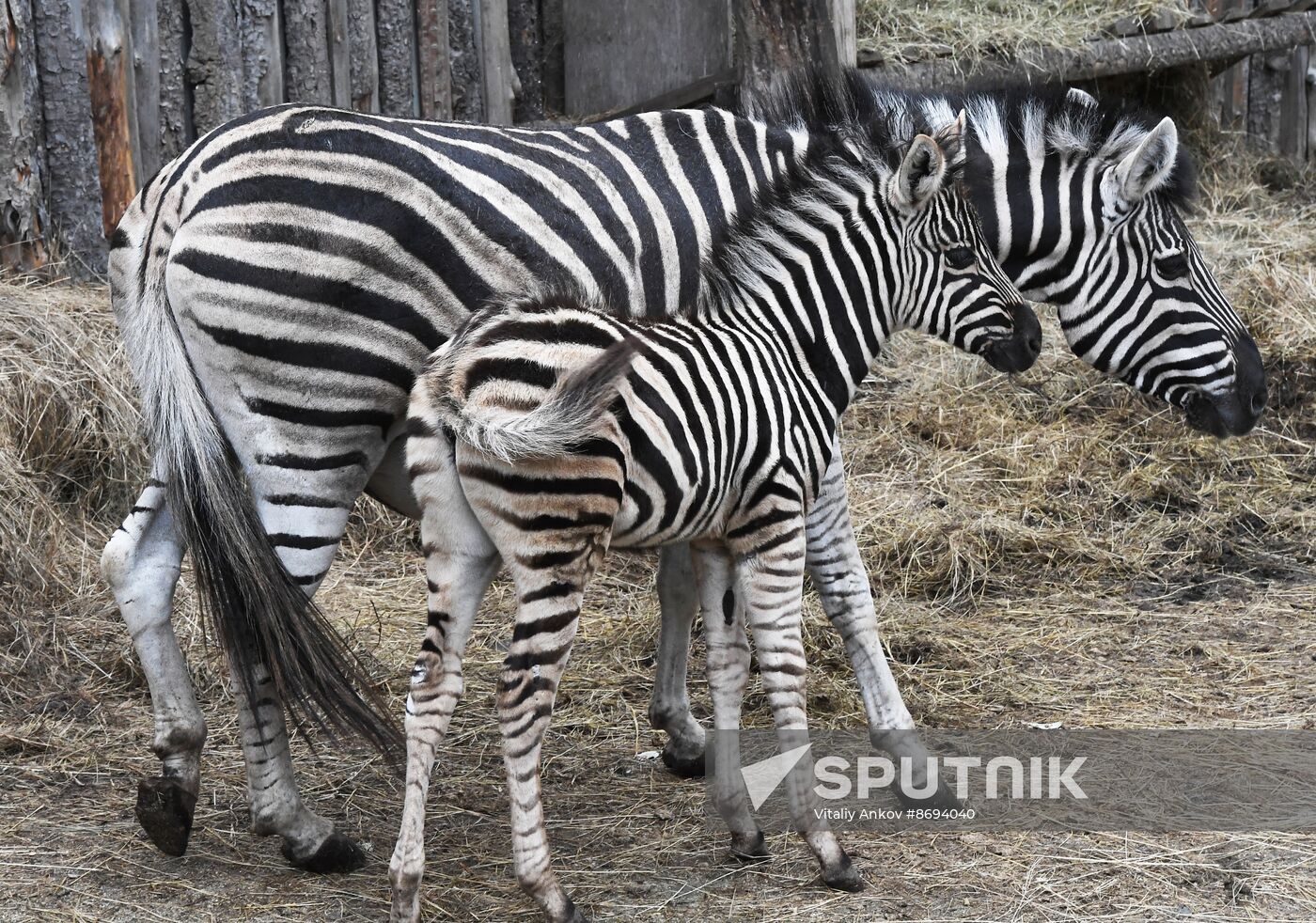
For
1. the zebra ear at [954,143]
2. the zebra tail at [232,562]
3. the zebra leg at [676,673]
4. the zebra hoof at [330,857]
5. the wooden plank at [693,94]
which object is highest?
the wooden plank at [693,94]

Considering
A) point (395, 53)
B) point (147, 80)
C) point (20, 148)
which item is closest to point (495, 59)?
point (395, 53)

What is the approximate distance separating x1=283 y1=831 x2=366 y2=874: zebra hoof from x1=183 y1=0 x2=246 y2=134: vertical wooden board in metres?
4.19

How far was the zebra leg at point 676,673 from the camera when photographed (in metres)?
4.88

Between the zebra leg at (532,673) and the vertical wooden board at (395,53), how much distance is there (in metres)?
4.98

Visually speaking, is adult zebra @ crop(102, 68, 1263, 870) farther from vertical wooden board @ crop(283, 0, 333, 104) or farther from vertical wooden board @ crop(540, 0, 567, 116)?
vertical wooden board @ crop(540, 0, 567, 116)

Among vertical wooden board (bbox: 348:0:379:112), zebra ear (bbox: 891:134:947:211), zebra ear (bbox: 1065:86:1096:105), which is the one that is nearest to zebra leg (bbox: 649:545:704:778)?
zebra ear (bbox: 891:134:947:211)

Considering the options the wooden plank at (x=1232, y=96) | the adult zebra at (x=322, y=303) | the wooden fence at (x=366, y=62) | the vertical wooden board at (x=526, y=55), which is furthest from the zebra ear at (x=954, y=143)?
the wooden plank at (x=1232, y=96)

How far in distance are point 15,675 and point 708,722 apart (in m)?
2.75

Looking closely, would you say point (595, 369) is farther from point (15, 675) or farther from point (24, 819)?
point (15, 675)

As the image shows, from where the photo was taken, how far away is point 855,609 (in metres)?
4.78

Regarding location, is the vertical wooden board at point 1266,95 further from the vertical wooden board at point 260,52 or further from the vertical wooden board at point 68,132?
the vertical wooden board at point 68,132

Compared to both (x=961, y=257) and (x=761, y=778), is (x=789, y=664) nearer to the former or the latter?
(x=761, y=778)

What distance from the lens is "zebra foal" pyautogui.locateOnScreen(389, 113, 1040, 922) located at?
3498 mm

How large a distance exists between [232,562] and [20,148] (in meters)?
3.59
